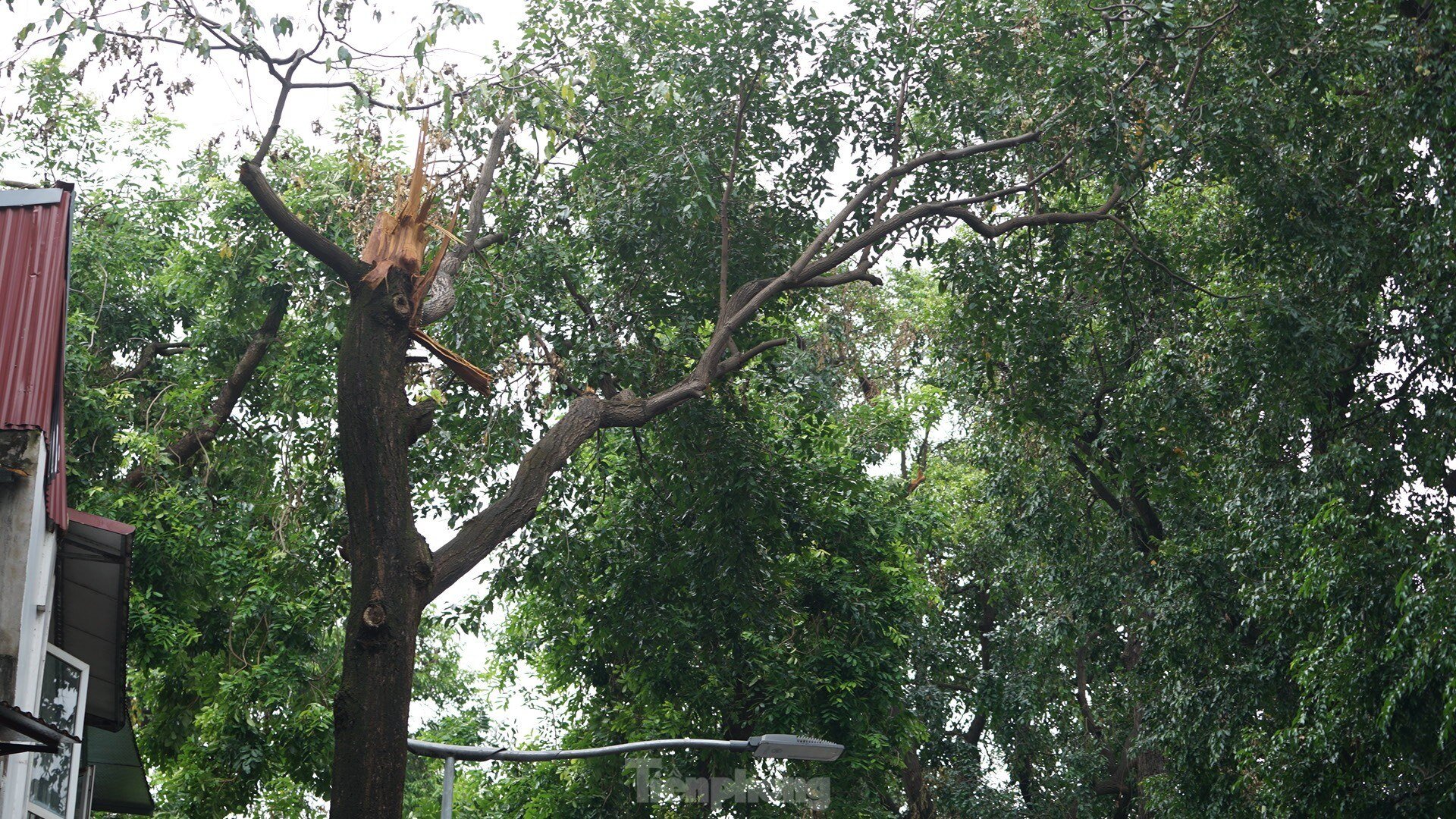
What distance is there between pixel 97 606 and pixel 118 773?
3558 millimetres

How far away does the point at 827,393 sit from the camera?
21.6 meters

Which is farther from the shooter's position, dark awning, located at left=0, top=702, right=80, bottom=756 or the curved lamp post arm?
the curved lamp post arm

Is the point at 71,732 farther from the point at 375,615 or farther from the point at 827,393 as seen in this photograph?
the point at 827,393

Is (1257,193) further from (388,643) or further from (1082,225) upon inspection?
(388,643)

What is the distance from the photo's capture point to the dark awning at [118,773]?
1391 cm

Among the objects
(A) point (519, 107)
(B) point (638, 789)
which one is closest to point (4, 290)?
(A) point (519, 107)

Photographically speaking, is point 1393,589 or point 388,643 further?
point 1393,589

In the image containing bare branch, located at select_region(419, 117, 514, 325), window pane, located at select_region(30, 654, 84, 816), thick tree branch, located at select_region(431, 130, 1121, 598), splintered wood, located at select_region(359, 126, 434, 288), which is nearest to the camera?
splintered wood, located at select_region(359, 126, 434, 288)

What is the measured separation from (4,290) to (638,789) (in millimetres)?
12950

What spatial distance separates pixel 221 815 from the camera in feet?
57.3

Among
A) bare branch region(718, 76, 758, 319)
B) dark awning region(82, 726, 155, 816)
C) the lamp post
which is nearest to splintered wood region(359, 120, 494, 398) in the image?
bare branch region(718, 76, 758, 319)

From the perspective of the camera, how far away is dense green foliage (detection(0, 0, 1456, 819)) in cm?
1243

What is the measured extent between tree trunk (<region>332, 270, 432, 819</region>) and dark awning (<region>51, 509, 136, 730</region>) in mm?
2502

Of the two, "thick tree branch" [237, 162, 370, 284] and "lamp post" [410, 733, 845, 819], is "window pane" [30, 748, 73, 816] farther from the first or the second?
"thick tree branch" [237, 162, 370, 284]
